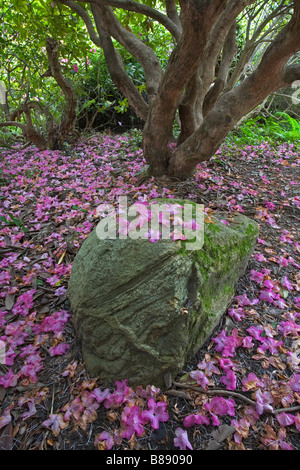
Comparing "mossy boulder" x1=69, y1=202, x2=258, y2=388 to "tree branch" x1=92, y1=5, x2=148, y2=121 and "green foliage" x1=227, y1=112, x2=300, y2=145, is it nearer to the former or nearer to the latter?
"tree branch" x1=92, y1=5, x2=148, y2=121

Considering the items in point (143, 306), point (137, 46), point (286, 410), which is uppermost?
point (137, 46)

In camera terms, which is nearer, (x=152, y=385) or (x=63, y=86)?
(x=152, y=385)

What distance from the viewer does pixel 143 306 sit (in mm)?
1565

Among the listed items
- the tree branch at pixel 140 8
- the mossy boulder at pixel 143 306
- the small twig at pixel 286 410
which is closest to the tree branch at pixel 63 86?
the tree branch at pixel 140 8

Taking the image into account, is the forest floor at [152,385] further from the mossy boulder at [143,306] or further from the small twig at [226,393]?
the mossy boulder at [143,306]

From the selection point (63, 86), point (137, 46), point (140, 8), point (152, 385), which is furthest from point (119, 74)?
point (152, 385)

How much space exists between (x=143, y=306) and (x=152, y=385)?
0.45 metres

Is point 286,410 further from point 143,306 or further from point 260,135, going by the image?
point 260,135

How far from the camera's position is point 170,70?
8.27 feet

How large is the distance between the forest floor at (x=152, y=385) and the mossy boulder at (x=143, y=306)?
11cm

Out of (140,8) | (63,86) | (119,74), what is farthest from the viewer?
(63,86)

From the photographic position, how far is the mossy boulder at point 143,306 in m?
1.53

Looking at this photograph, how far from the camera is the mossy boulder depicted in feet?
5.03
